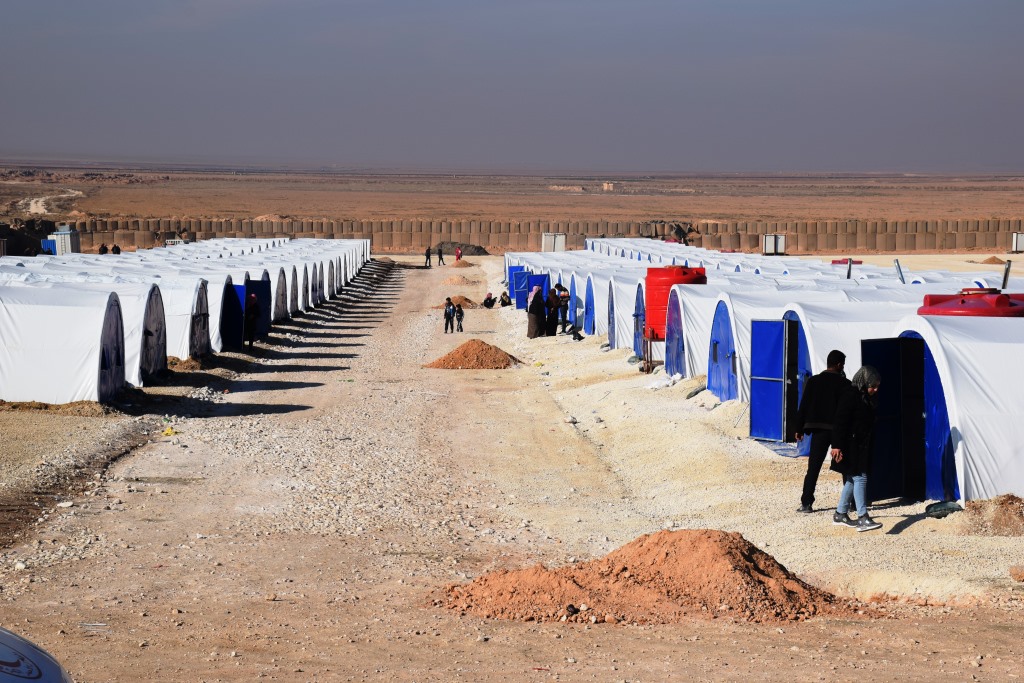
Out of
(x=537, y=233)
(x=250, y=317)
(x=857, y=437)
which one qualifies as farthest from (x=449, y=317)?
(x=537, y=233)

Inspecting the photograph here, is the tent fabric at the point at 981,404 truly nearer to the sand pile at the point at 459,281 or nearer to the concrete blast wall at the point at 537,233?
the sand pile at the point at 459,281

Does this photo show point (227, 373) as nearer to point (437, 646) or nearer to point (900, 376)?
point (900, 376)

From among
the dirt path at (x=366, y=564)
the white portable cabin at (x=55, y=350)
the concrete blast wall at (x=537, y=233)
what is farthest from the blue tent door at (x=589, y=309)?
the concrete blast wall at (x=537, y=233)

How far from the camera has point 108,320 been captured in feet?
64.8

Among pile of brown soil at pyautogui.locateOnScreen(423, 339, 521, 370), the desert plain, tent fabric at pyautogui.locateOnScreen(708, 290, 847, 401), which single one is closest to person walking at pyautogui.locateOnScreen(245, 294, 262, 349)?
the desert plain

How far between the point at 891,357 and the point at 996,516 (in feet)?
6.20

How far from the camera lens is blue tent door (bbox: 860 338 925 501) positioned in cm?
1159

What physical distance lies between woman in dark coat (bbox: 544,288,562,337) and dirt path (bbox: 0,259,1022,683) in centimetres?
1149

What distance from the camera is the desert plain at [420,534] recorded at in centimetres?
778

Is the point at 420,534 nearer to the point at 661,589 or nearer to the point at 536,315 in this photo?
the point at 661,589

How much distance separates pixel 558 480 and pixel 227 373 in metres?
11.4

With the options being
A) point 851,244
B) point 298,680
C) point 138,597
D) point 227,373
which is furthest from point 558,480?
point 851,244

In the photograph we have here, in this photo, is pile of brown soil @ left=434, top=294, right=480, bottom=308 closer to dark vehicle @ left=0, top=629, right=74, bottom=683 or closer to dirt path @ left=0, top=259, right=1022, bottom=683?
dirt path @ left=0, top=259, right=1022, bottom=683

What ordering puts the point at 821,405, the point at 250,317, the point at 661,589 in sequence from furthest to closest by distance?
the point at 250,317, the point at 821,405, the point at 661,589
